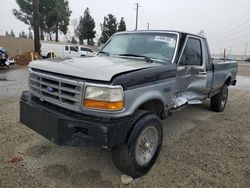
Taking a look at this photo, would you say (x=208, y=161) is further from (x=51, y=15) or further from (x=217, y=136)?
(x=51, y=15)

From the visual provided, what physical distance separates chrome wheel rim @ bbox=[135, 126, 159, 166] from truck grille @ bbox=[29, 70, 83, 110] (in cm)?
98

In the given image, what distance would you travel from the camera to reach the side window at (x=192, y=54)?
4379 mm

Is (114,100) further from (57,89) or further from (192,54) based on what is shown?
(192,54)

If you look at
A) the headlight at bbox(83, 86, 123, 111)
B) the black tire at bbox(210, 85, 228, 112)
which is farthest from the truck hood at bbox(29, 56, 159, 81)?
the black tire at bbox(210, 85, 228, 112)

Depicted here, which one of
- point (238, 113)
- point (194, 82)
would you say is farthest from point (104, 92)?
point (238, 113)

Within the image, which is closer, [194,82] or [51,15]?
[194,82]

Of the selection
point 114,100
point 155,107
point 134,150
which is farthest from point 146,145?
point 114,100

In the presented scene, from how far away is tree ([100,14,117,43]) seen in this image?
152 ft

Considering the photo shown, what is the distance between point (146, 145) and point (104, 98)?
1.10m

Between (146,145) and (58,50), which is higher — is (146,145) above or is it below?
below

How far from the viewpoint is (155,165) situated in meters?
3.61

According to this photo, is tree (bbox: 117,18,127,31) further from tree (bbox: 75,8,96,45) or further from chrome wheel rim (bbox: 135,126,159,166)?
chrome wheel rim (bbox: 135,126,159,166)

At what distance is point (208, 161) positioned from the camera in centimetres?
380

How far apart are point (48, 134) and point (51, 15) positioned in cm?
3797
